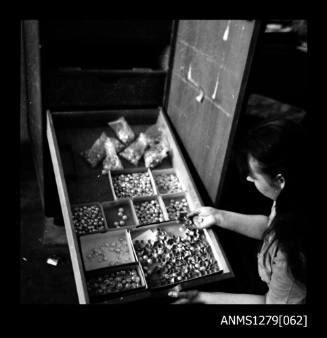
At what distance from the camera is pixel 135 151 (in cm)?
267

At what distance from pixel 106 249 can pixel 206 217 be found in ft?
2.18

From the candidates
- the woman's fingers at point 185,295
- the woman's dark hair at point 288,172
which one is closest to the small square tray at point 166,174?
the woman's fingers at point 185,295

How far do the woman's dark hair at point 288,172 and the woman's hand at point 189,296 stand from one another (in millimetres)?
509

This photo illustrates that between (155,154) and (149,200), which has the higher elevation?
(155,154)

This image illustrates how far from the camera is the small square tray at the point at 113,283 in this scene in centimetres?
178

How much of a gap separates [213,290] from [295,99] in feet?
12.5

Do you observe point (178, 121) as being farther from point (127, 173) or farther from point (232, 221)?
point (232, 221)

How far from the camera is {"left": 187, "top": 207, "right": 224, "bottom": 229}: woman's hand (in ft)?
7.16

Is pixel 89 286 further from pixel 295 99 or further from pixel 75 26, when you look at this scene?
pixel 295 99

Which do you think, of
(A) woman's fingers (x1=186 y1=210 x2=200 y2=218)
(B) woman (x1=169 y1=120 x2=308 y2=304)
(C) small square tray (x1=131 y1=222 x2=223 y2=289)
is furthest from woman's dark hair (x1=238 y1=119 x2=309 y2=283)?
(A) woman's fingers (x1=186 y1=210 x2=200 y2=218)

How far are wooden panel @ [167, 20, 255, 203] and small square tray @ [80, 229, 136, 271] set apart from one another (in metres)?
0.69

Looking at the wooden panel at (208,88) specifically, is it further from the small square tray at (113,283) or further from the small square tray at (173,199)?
the small square tray at (113,283)

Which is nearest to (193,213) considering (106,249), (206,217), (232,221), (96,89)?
(206,217)

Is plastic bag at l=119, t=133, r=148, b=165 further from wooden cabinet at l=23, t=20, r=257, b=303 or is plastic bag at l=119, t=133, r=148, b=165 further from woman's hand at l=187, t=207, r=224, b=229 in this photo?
woman's hand at l=187, t=207, r=224, b=229
